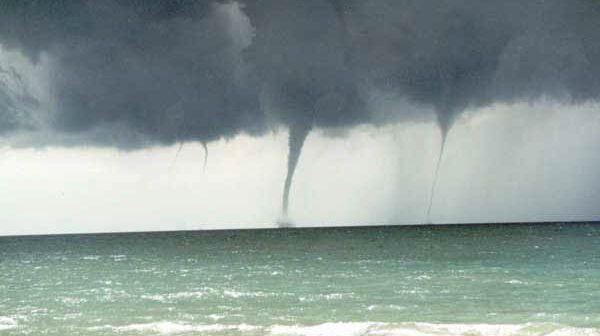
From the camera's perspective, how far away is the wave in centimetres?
2803

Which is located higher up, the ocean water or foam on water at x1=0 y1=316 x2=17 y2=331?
the ocean water

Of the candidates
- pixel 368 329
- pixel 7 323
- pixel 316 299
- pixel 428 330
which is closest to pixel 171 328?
pixel 368 329

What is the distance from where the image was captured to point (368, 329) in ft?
95.8

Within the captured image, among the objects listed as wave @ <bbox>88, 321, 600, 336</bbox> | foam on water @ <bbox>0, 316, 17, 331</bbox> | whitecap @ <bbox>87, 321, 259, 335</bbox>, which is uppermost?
wave @ <bbox>88, 321, 600, 336</bbox>

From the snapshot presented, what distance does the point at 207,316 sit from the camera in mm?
34281

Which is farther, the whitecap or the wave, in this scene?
the whitecap

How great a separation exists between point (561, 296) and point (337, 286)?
1392 cm

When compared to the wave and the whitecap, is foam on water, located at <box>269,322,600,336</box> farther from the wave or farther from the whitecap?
the whitecap

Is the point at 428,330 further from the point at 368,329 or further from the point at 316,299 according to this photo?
the point at 316,299

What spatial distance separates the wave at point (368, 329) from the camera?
28.0 m

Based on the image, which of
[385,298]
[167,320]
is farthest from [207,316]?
[385,298]

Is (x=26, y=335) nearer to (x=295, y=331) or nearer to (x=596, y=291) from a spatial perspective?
(x=295, y=331)

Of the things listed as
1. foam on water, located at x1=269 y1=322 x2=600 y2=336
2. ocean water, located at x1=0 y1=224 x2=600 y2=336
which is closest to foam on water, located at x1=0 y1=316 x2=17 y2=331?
ocean water, located at x1=0 y1=224 x2=600 y2=336

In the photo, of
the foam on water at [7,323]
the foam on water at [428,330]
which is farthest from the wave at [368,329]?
the foam on water at [7,323]
